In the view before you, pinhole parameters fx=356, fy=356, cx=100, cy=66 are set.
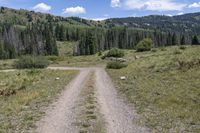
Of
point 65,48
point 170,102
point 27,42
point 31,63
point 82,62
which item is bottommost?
point 65,48

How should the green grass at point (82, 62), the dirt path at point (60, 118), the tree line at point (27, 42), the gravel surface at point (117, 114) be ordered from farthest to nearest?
the tree line at point (27, 42) → the green grass at point (82, 62) → the dirt path at point (60, 118) → the gravel surface at point (117, 114)

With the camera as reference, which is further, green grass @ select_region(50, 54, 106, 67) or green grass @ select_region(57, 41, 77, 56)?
green grass @ select_region(57, 41, 77, 56)

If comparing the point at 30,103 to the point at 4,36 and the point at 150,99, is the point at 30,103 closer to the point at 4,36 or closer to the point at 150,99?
the point at 150,99

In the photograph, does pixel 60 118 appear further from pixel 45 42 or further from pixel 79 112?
pixel 45 42

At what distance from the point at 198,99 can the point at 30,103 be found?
967 cm

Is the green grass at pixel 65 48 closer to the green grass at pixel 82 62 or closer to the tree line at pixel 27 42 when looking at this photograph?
the tree line at pixel 27 42

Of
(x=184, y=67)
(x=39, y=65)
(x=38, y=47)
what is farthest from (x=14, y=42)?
(x=184, y=67)

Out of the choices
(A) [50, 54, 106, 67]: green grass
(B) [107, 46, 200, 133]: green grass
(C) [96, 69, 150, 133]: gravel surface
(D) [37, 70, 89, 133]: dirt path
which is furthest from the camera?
(A) [50, 54, 106, 67]: green grass

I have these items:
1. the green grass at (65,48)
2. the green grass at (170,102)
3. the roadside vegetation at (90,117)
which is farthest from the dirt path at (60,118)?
the green grass at (65,48)

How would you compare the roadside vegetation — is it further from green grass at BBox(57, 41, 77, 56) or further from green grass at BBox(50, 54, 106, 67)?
green grass at BBox(57, 41, 77, 56)

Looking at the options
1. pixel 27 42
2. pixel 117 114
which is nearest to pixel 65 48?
pixel 27 42

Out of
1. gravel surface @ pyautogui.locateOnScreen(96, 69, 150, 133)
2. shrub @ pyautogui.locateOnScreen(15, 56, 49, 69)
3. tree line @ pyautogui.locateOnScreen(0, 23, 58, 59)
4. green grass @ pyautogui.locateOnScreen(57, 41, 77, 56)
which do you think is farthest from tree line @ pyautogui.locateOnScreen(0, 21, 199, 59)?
gravel surface @ pyautogui.locateOnScreen(96, 69, 150, 133)

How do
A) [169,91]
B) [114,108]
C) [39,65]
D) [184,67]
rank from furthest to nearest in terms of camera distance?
[39,65], [184,67], [169,91], [114,108]

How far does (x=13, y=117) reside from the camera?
16.8 meters
